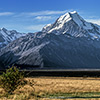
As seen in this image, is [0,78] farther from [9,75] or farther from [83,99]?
[83,99]

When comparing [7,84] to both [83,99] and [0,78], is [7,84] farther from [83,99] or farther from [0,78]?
[83,99]

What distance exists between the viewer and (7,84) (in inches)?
1046

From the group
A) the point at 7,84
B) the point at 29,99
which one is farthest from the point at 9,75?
the point at 29,99

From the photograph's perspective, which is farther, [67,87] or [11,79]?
[67,87]

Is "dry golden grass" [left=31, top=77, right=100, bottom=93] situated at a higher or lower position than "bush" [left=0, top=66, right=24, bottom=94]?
lower

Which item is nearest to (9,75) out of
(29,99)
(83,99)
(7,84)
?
(7,84)

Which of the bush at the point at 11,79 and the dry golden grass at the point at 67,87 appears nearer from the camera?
the bush at the point at 11,79

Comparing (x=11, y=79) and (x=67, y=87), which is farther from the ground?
(x=11, y=79)

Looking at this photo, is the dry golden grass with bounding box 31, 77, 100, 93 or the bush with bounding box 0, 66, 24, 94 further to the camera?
the dry golden grass with bounding box 31, 77, 100, 93

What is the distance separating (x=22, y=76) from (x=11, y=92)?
8.07ft

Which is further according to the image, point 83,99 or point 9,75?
point 9,75

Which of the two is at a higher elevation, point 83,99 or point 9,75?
point 9,75

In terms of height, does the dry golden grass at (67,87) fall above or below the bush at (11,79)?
below

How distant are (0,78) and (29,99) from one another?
656cm
